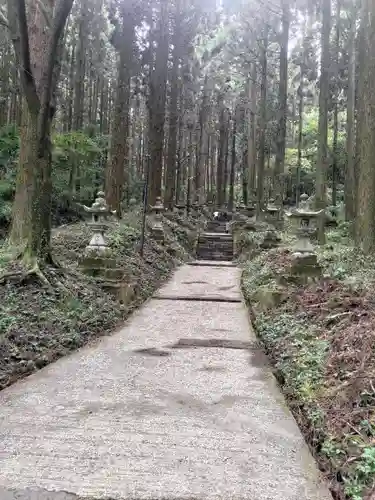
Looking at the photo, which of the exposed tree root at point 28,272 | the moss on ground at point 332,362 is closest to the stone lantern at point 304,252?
the moss on ground at point 332,362

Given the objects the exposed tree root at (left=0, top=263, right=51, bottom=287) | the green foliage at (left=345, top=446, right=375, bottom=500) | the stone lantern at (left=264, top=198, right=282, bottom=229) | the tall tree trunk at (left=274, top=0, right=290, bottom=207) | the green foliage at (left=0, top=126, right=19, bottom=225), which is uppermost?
the tall tree trunk at (left=274, top=0, right=290, bottom=207)

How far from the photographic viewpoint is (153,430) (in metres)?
3.57

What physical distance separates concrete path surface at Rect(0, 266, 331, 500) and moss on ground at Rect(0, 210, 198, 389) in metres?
0.23

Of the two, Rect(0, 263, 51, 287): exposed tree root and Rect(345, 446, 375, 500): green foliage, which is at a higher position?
Rect(0, 263, 51, 287): exposed tree root

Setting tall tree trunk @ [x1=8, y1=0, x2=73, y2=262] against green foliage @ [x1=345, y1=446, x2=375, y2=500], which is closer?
green foliage @ [x1=345, y1=446, x2=375, y2=500]

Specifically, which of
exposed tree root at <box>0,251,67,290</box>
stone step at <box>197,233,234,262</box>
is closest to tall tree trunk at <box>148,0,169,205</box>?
stone step at <box>197,233,234,262</box>

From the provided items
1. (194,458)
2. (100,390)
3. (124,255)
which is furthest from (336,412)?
(124,255)

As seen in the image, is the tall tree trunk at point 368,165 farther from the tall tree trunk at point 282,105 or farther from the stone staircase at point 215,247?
the stone staircase at point 215,247

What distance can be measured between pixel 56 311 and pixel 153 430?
9.84 ft

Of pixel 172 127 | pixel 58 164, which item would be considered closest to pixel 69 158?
pixel 58 164

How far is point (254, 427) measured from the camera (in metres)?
3.75

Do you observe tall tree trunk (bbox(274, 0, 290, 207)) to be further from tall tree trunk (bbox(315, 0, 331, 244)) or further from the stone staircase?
the stone staircase

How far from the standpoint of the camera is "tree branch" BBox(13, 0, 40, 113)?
6.33 m

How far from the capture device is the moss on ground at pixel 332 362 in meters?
3.06
